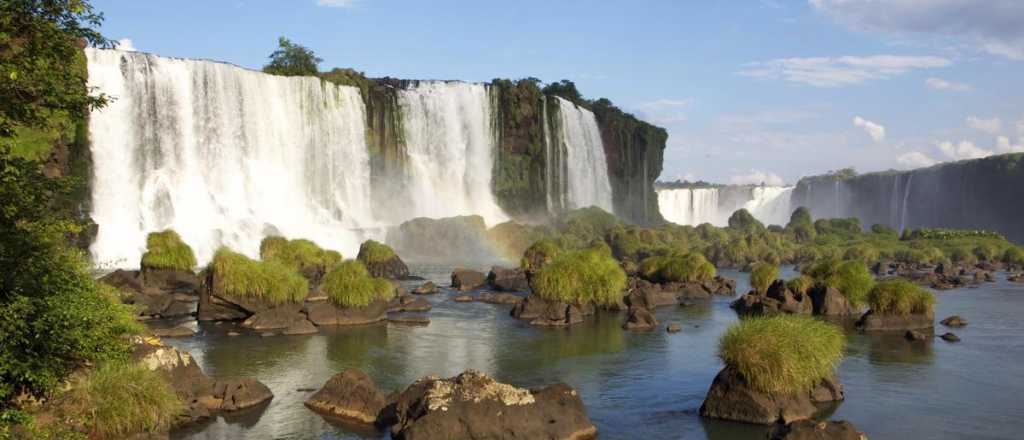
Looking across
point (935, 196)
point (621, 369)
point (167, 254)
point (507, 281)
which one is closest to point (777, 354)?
point (621, 369)

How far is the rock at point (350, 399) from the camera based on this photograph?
723 inches

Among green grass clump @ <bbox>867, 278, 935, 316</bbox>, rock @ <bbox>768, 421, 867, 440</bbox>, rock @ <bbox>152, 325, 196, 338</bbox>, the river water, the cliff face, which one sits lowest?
the river water

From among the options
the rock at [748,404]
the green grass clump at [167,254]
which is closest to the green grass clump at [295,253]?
the green grass clump at [167,254]

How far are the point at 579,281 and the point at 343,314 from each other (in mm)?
9606

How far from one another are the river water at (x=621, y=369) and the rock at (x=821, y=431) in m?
1.80

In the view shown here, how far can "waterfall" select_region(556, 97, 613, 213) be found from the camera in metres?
98.8

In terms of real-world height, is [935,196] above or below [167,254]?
above

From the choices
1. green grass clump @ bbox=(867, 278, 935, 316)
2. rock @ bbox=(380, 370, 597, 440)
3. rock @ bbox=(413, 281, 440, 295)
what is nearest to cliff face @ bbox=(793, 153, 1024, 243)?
green grass clump @ bbox=(867, 278, 935, 316)

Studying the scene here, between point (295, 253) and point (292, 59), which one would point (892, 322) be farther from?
point (292, 59)

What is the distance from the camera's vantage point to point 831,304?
3544cm

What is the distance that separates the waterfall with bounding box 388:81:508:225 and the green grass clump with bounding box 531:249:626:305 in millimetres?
43777

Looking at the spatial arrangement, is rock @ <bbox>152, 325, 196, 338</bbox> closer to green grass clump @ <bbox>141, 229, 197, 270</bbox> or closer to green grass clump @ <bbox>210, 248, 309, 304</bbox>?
green grass clump @ <bbox>210, 248, 309, 304</bbox>

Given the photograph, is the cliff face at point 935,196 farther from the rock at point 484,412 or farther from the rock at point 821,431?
the rock at point 484,412

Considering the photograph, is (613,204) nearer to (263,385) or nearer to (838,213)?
(838,213)
